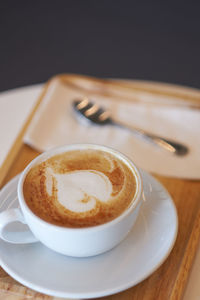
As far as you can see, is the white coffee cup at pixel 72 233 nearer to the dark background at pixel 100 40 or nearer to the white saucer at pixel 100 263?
the white saucer at pixel 100 263

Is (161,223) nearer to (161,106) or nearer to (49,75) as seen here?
(161,106)

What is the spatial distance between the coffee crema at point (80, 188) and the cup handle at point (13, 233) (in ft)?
0.12

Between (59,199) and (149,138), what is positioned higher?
(59,199)

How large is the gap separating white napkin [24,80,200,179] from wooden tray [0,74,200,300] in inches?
0.9

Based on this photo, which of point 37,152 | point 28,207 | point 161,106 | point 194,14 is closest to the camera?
point 28,207

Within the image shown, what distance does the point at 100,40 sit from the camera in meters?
2.77

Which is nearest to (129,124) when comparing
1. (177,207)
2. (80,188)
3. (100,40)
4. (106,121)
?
(106,121)

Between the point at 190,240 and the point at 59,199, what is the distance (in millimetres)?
268

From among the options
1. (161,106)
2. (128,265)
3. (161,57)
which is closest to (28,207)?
(128,265)

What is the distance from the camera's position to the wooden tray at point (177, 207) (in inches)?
26.1

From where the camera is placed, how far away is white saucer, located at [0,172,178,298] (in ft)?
2.03

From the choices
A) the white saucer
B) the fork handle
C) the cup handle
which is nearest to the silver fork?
the fork handle

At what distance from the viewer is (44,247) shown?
2.30 feet

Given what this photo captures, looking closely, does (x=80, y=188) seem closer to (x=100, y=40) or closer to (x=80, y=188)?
(x=80, y=188)
